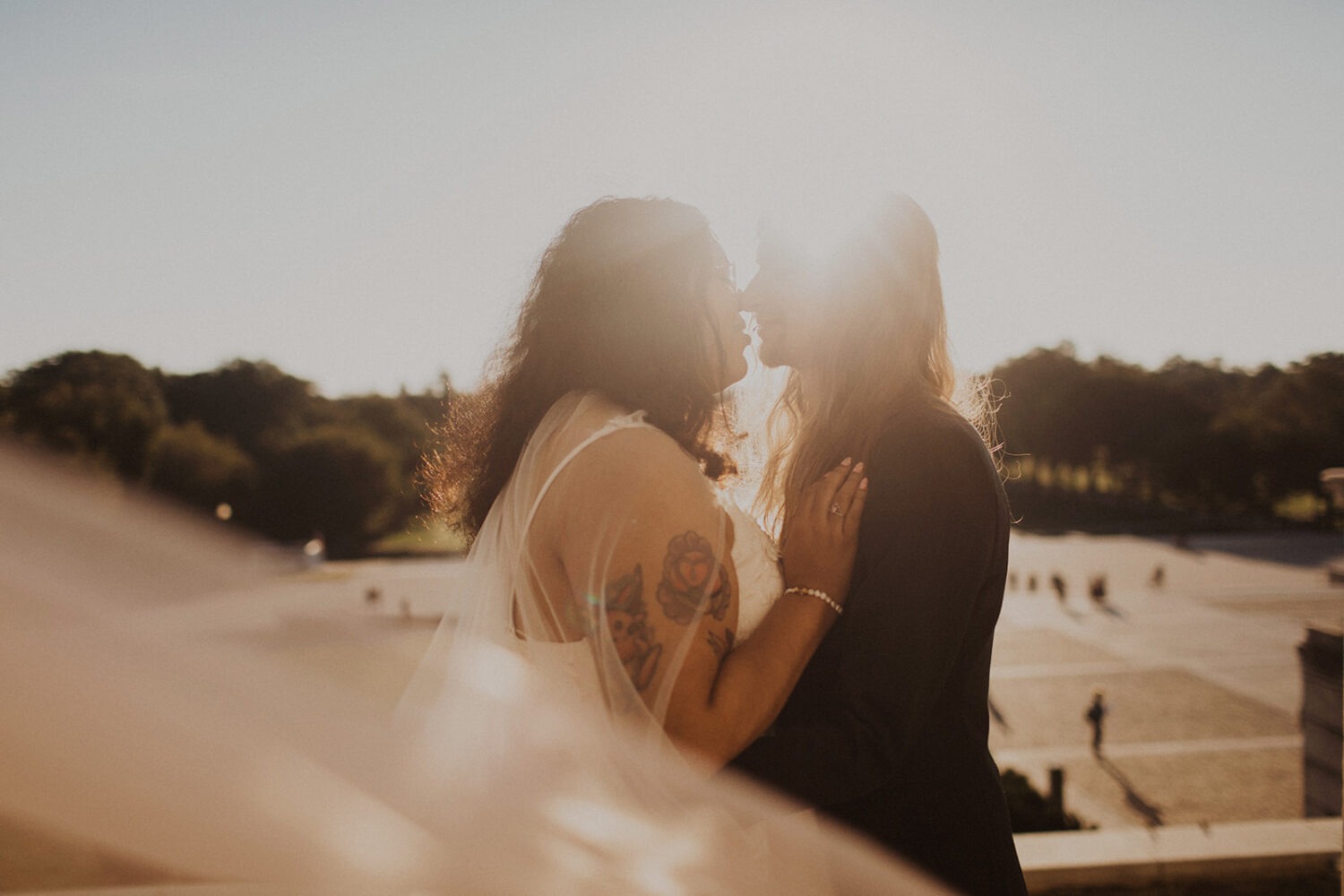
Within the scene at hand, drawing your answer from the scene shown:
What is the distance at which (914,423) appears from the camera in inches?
90.6

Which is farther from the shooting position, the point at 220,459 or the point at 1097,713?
the point at 220,459

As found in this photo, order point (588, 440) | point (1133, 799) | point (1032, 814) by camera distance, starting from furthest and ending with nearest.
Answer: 1. point (1133, 799)
2. point (1032, 814)
3. point (588, 440)

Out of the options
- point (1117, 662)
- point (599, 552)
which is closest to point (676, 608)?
point (599, 552)

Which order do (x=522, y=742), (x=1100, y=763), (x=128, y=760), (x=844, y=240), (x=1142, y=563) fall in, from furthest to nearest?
1. (x=1142, y=563)
2. (x=1100, y=763)
3. (x=128, y=760)
4. (x=844, y=240)
5. (x=522, y=742)

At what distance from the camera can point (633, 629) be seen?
1982 millimetres

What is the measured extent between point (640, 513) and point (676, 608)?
248mm

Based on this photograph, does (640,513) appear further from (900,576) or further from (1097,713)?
(1097,713)

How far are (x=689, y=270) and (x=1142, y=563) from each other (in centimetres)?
4144

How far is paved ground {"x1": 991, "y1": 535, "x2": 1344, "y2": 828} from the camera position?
1396 cm

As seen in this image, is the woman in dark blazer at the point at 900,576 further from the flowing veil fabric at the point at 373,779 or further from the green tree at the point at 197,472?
the green tree at the point at 197,472

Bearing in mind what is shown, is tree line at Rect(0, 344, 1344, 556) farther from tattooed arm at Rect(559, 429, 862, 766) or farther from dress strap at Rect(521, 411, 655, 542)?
tattooed arm at Rect(559, 429, 862, 766)

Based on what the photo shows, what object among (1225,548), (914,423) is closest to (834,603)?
(914,423)

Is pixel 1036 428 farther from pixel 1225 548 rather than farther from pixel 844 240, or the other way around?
pixel 844 240

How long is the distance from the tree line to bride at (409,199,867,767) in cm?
4363
